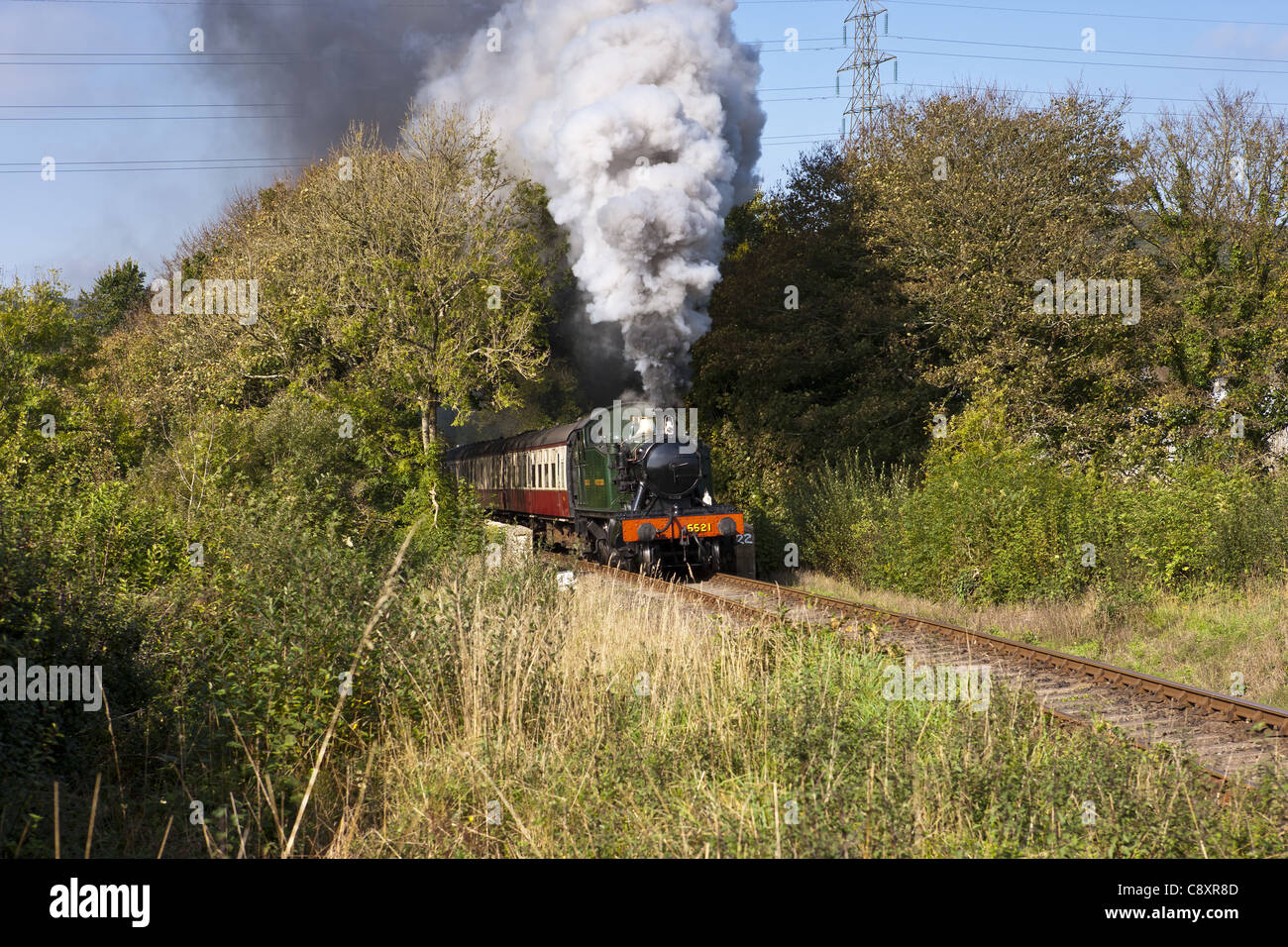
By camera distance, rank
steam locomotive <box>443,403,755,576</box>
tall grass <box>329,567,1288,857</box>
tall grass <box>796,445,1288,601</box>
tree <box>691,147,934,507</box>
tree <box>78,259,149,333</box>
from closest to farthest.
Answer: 1. tall grass <box>329,567,1288,857</box>
2. tall grass <box>796,445,1288,601</box>
3. steam locomotive <box>443,403,755,576</box>
4. tree <box>691,147,934,507</box>
5. tree <box>78,259,149,333</box>

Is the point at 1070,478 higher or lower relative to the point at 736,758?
higher

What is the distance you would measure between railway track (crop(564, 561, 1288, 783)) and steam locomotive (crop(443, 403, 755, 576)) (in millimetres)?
4897

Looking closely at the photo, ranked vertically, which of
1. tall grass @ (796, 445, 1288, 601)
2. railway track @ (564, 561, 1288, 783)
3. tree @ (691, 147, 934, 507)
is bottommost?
railway track @ (564, 561, 1288, 783)

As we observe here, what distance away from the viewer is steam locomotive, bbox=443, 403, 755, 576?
1622 cm

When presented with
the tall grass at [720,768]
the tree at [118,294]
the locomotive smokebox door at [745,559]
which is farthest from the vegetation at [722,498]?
the tree at [118,294]

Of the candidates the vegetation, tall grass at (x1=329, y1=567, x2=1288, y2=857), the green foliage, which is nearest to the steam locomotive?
the vegetation

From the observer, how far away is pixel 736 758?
579 cm

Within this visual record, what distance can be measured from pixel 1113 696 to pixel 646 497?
952 cm

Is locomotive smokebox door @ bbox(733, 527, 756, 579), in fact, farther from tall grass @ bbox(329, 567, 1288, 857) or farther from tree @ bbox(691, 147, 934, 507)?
tall grass @ bbox(329, 567, 1288, 857)

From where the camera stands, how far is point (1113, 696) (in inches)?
313
